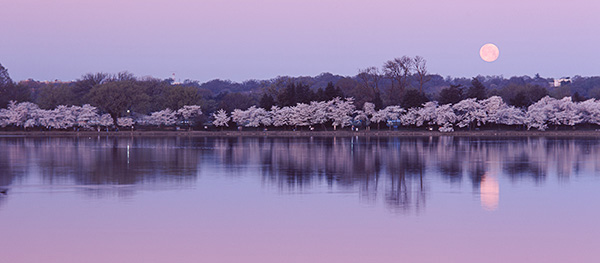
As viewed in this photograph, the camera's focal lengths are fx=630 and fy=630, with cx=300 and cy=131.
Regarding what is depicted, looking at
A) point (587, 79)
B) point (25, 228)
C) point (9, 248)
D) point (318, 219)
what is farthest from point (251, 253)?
point (587, 79)

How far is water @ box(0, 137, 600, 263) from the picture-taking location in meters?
11.0

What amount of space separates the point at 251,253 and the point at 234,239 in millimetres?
1177

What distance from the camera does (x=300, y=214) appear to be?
14.8 meters

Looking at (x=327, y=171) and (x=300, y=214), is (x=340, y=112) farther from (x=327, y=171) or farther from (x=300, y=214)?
(x=300, y=214)

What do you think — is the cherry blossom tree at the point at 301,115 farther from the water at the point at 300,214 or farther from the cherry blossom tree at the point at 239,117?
the water at the point at 300,214

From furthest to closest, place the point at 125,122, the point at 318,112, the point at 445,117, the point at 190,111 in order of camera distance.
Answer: the point at 190,111 < the point at 125,122 < the point at 318,112 < the point at 445,117

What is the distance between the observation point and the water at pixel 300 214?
1104 cm

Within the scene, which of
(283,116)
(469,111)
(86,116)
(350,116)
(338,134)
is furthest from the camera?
(86,116)

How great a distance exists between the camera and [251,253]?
432 inches

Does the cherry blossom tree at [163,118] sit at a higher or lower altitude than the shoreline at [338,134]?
higher

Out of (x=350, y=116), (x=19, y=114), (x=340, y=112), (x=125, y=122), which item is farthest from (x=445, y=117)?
(x=19, y=114)

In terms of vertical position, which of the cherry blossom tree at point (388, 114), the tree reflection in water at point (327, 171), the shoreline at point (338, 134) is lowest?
the tree reflection in water at point (327, 171)

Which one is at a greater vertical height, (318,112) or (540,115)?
(318,112)

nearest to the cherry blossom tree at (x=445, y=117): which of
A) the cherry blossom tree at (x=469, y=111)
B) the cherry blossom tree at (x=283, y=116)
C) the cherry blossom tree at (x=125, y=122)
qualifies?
the cherry blossom tree at (x=469, y=111)
